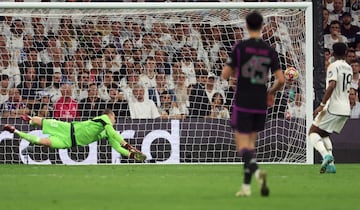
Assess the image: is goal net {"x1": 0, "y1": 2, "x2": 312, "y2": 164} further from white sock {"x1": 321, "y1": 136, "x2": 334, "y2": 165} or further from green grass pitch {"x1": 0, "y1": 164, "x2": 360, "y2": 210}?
white sock {"x1": 321, "y1": 136, "x2": 334, "y2": 165}

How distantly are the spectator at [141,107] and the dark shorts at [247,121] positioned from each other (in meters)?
9.45

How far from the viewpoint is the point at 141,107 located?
2117 cm

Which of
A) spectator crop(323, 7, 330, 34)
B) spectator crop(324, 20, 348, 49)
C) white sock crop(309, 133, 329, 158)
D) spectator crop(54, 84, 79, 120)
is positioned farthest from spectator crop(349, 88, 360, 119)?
spectator crop(54, 84, 79, 120)

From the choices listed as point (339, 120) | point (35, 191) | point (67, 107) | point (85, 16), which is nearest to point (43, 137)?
point (67, 107)

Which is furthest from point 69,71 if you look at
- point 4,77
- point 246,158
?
point 246,158

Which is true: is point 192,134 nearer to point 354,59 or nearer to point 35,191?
point 354,59

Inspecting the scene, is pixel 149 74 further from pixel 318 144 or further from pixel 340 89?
pixel 340 89

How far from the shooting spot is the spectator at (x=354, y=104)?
21752 mm

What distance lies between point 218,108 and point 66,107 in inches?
120

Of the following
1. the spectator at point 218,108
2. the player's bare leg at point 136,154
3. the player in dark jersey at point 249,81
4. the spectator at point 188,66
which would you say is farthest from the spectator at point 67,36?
the player in dark jersey at point 249,81

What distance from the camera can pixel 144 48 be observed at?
2173cm

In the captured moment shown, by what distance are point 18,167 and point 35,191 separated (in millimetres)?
6143

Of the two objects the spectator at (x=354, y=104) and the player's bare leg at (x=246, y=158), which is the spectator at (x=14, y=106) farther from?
the player's bare leg at (x=246, y=158)

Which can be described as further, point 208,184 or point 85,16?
point 85,16
